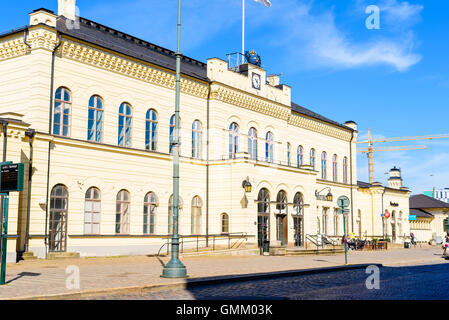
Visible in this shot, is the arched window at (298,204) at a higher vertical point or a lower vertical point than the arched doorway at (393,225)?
higher

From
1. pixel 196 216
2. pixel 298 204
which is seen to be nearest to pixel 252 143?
pixel 298 204

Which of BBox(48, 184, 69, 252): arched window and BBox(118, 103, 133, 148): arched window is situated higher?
BBox(118, 103, 133, 148): arched window

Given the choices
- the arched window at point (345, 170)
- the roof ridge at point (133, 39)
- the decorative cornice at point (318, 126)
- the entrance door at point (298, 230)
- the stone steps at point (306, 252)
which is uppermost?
the roof ridge at point (133, 39)

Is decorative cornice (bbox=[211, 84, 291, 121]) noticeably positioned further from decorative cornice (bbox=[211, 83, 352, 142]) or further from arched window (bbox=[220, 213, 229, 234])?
arched window (bbox=[220, 213, 229, 234])

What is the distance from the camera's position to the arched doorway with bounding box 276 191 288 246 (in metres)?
35.9

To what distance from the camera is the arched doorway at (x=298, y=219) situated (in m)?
37.5

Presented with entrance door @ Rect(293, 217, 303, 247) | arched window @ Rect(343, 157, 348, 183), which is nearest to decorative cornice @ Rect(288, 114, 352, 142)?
arched window @ Rect(343, 157, 348, 183)

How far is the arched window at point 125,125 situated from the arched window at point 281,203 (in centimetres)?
1160

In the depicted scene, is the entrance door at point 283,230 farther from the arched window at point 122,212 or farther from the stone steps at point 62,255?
the stone steps at point 62,255

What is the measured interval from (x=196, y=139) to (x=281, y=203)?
292 inches

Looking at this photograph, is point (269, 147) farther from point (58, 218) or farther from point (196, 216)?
point (58, 218)

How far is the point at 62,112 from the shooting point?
26.1 meters

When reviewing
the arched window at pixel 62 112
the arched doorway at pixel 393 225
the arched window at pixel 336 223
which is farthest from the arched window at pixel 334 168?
the arched window at pixel 62 112

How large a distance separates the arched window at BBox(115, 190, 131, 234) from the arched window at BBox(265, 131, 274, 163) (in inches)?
503
